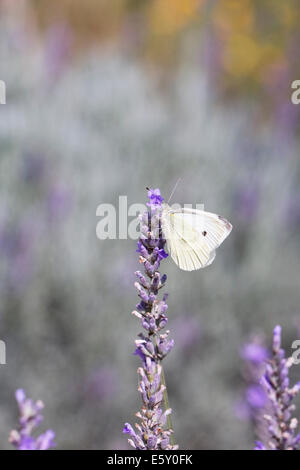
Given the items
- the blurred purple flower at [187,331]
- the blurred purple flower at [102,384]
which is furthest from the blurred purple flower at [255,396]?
the blurred purple flower at [187,331]

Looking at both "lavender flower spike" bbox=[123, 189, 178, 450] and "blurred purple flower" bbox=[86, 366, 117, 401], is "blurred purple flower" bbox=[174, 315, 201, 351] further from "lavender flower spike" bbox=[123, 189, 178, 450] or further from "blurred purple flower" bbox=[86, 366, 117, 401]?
"lavender flower spike" bbox=[123, 189, 178, 450]

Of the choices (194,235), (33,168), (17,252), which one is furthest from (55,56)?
(194,235)

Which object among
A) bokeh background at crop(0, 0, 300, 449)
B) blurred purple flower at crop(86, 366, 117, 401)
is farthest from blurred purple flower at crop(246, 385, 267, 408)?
blurred purple flower at crop(86, 366, 117, 401)

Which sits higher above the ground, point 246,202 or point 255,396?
point 246,202

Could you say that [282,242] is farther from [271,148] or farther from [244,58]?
[244,58]

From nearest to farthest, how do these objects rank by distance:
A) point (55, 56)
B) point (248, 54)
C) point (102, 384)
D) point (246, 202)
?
point (102, 384) < point (246, 202) < point (55, 56) < point (248, 54)

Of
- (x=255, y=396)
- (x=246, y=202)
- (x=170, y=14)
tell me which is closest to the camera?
(x=255, y=396)

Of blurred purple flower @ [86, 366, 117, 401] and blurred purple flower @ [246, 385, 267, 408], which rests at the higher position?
blurred purple flower @ [86, 366, 117, 401]

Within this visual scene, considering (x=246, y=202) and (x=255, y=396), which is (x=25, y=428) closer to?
(x=255, y=396)
